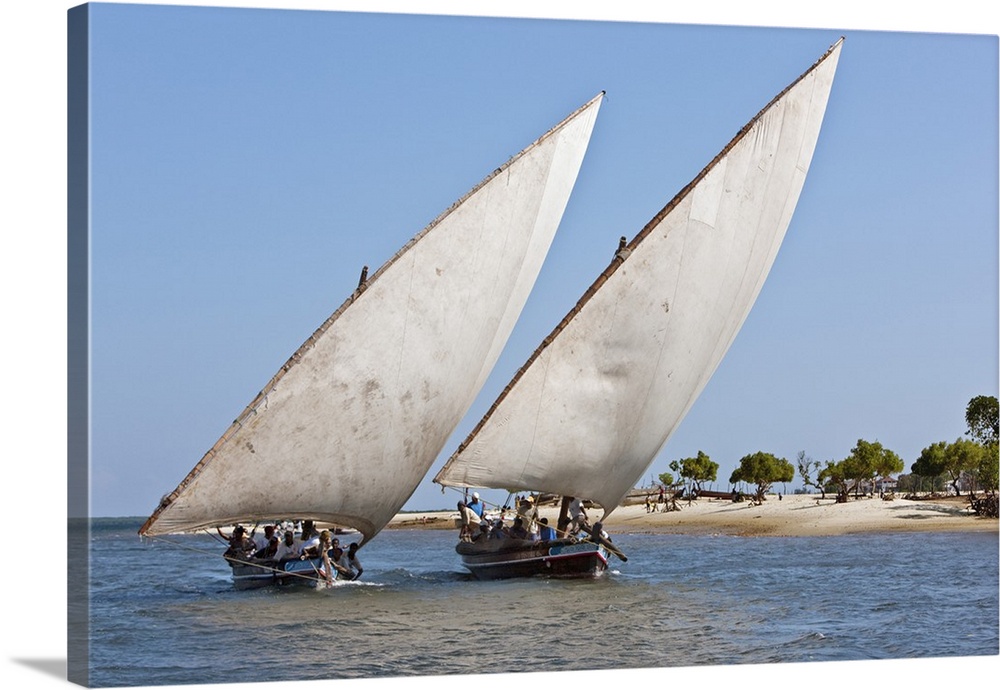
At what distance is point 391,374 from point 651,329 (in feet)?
10.8

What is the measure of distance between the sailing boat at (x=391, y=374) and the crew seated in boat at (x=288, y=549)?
0.67 ft

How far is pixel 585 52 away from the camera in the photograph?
Result: 53.8 ft

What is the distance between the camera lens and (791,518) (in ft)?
96.8

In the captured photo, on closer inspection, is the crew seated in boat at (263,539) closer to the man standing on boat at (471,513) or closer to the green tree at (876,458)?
the man standing on boat at (471,513)

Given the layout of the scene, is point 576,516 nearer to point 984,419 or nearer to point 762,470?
point 762,470

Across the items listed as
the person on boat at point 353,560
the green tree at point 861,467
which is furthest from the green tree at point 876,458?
the person on boat at point 353,560

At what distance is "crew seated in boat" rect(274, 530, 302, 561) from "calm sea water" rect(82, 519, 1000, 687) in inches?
18.6

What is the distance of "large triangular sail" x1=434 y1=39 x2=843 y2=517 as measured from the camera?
63.1 ft

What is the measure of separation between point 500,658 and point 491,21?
6134 mm

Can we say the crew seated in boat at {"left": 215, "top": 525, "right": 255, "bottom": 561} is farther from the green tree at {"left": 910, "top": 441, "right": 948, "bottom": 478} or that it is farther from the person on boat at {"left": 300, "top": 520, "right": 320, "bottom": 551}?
the green tree at {"left": 910, "top": 441, "right": 948, "bottom": 478}

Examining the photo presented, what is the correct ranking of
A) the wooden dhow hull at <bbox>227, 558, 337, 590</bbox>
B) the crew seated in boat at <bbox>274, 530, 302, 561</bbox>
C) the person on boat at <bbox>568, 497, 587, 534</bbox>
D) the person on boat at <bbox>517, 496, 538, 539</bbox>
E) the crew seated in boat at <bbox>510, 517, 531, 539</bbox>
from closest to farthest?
the wooden dhow hull at <bbox>227, 558, 337, 590</bbox> → the crew seated in boat at <bbox>274, 530, 302, 561</bbox> → the person on boat at <bbox>568, 497, 587, 534</bbox> → the person on boat at <bbox>517, 496, 538, 539</bbox> → the crew seated in boat at <bbox>510, 517, 531, 539</bbox>

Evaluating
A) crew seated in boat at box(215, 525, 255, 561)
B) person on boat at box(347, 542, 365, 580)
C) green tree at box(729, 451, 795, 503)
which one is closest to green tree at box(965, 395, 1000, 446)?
green tree at box(729, 451, 795, 503)

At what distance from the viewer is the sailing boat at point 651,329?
19.2m

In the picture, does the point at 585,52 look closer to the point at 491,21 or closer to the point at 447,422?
the point at 491,21
